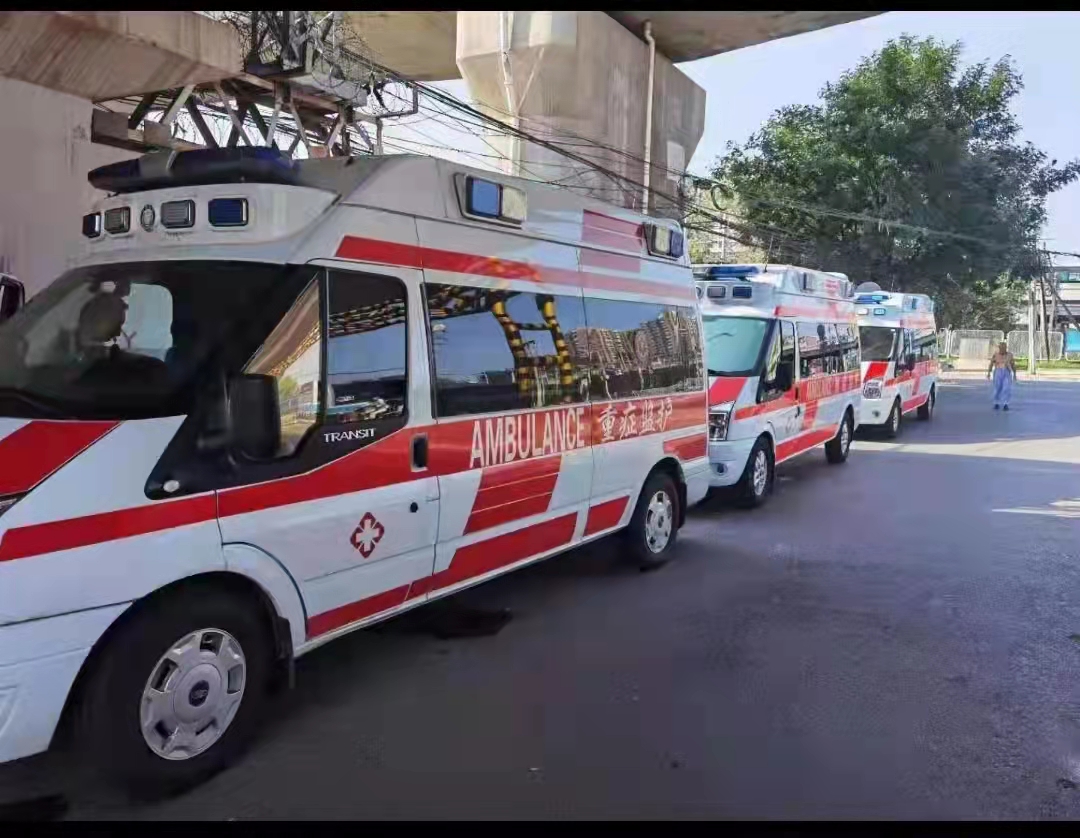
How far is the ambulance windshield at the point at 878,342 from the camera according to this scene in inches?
640

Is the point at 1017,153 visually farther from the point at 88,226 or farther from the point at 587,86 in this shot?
the point at 88,226

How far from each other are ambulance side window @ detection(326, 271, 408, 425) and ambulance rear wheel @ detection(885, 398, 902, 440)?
45.3 ft

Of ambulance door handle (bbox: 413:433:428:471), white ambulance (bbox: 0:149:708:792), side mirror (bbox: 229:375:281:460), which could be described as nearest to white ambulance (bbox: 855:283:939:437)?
white ambulance (bbox: 0:149:708:792)

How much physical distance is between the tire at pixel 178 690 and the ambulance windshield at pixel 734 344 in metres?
6.63

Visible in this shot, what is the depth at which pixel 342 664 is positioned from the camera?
4766 mm

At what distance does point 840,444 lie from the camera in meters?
12.8

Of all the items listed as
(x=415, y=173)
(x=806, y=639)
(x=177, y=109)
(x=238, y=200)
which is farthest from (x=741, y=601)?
(x=177, y=109)

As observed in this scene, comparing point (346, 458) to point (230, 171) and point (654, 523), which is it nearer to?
point (230, 171)

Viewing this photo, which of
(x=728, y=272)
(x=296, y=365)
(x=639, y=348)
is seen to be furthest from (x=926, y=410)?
(x=296, y=365)

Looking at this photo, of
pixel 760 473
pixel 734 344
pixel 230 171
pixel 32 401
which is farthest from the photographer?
pixel 734 344

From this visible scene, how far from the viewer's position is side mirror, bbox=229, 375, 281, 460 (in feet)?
11.1

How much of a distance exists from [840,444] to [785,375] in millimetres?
3428

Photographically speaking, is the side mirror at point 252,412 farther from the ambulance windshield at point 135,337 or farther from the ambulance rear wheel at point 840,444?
the ambulance rear wheel at point 840,444

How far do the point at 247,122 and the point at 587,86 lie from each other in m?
6.00
